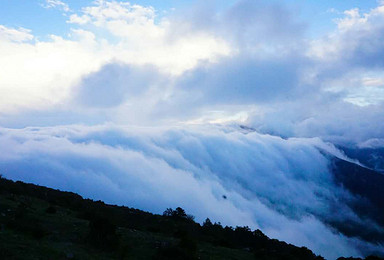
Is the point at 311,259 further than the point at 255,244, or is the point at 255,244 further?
the point at 255,244

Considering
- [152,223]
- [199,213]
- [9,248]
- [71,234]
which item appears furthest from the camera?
[199,213]

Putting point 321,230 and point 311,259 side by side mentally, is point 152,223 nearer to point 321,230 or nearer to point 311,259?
point 311,259

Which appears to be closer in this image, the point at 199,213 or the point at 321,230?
the point at 199,213

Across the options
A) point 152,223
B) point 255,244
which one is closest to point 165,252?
point 152,223

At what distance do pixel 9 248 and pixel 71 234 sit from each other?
13.7 ft

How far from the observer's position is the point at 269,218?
191m

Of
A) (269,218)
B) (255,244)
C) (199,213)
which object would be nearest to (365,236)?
(269,218)

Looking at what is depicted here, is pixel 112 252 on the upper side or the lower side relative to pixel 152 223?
lower

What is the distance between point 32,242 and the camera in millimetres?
12289

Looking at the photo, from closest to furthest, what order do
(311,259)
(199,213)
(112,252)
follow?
(112,252), (311,259), (199,213)

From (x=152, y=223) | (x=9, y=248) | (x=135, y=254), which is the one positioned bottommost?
(x=9, y=248)

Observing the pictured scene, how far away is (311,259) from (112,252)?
645 inches

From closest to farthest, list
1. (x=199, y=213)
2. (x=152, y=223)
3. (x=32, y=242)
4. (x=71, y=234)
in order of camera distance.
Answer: (x=32, y=242) → (x=71, y=234) → (x=152, y=223) → (x=199, y=213)

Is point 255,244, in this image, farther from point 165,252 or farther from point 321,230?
point 321,230
